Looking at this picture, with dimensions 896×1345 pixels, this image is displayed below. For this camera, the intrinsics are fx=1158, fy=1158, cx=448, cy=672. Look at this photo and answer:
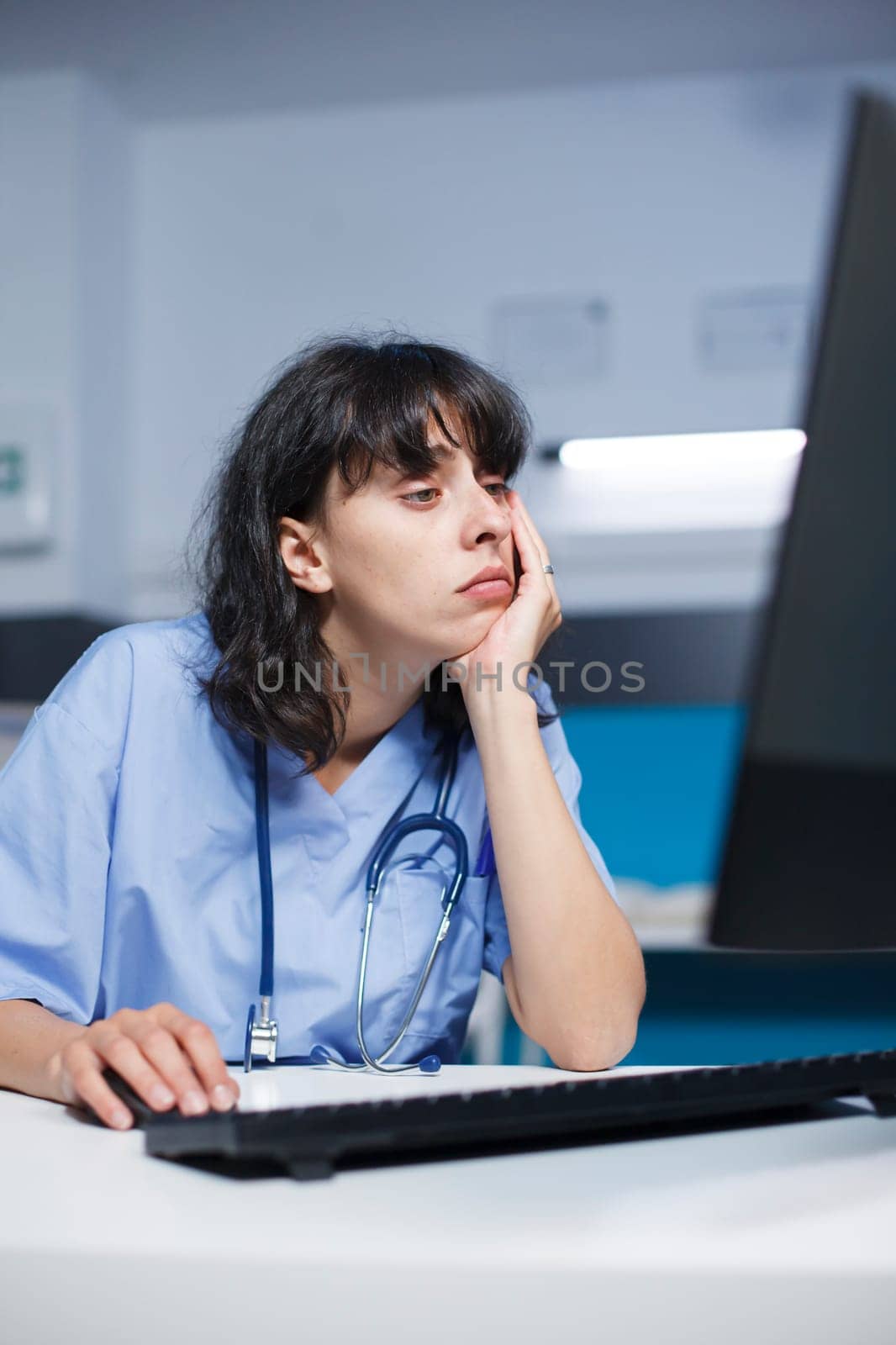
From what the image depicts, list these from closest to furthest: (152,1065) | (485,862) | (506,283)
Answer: (152,1065)
(485,862)
(506,283)

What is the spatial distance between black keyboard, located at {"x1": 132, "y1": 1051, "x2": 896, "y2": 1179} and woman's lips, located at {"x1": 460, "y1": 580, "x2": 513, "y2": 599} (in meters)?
0.63

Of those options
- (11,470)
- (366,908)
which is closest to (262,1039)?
(366,908)

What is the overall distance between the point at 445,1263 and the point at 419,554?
0.82 m

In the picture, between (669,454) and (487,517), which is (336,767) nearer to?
(487,517)

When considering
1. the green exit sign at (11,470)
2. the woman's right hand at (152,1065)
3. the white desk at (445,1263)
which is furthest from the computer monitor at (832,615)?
the green exit sign at (11,470)

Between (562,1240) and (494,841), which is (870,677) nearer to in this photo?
(562,1240)

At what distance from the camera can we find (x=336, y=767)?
1242 millimetres

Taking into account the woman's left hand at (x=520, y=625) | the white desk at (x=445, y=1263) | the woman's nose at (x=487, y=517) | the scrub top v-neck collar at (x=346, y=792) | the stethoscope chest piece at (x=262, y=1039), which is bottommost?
the stethoscope chest piece at (x=262, y=1039)

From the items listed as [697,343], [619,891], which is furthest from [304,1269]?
[697,343]

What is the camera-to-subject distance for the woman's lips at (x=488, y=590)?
1.17 metres

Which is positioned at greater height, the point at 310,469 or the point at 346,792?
the point at 310,469

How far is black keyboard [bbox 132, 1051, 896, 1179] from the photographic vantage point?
50cm

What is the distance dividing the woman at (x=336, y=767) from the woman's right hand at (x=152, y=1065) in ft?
0.65

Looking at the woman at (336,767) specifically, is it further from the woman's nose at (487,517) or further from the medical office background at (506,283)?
the medical office background at (506,283)
